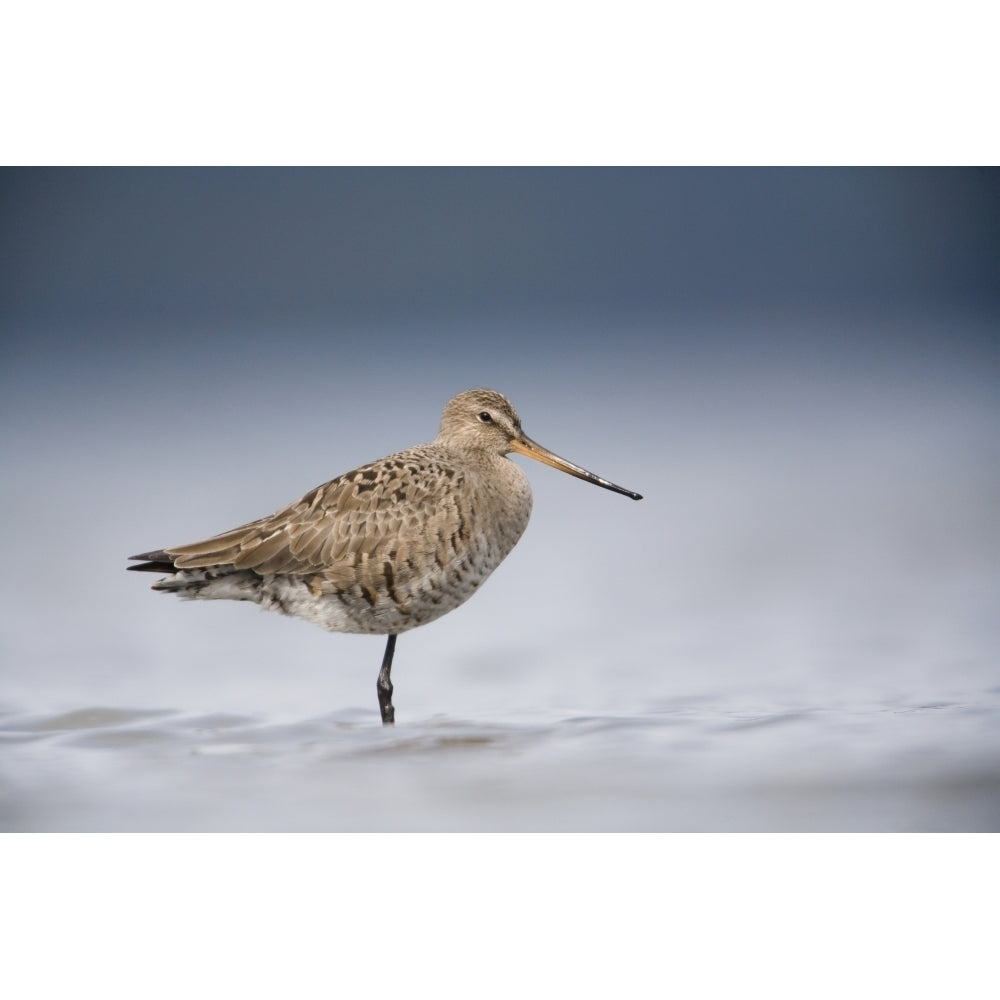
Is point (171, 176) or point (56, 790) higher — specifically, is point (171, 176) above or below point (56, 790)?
above

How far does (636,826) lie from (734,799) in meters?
0.28

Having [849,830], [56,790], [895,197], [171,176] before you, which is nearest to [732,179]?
[895,197]

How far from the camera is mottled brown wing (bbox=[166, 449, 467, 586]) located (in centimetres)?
441

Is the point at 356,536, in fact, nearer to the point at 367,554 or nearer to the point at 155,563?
the point at 367,554

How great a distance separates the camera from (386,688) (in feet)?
15.0

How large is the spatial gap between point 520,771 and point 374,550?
0.79m

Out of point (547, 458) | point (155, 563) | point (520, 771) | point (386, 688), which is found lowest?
point (520, 771)

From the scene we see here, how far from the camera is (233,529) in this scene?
4500 mm

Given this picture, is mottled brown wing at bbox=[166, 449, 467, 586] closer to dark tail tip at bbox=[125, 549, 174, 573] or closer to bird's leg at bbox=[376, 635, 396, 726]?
dark tail tip at bbox=[125, 549, 174, 573]

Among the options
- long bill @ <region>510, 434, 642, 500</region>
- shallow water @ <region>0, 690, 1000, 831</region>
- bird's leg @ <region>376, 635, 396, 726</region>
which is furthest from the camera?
long bill @ <region>510, 434, 642, 500</region>

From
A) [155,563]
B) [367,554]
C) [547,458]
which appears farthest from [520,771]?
[155,563]

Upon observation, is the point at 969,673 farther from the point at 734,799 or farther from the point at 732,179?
the point at 732,179

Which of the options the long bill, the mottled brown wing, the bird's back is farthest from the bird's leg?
the long bill

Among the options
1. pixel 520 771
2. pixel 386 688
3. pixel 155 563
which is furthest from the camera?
pixel 386 688
